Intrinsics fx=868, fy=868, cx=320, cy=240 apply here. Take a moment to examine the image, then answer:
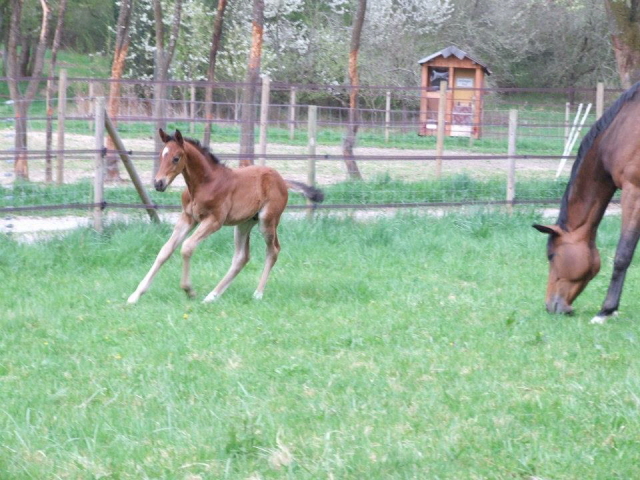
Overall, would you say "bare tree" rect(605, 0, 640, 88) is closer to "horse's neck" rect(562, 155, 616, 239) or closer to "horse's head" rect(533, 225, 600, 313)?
"horse's neck" rect(562, 155, 616, 239)

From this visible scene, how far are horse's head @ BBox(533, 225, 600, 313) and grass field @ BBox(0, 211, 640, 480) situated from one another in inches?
10.0

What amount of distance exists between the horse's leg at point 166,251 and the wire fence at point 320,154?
292 cm

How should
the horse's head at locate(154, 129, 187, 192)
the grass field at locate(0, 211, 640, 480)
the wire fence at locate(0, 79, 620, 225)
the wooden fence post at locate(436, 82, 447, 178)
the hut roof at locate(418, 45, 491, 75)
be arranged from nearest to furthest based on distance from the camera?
the grass field at locate(0, 211, 640, 480) → the horse's head at locate(154, 129, 187, 192) → the wire fence at locate(0, 79, 620, 225) → the wooden fence post at locate(436, 82, 447, 178) → the hut roof at locate(418, 45, 491, 75)

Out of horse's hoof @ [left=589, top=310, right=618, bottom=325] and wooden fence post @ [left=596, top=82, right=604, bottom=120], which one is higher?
wooden fence post @ [left=596, top=82, right=604, bottom=120]

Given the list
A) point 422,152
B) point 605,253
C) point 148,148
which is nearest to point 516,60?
point 422,152

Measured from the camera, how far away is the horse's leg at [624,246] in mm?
7500

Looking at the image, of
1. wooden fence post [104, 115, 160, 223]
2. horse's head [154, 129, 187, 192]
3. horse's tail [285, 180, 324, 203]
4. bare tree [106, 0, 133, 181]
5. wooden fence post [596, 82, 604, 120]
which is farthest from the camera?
bare tree [106, 0, 133, 181]

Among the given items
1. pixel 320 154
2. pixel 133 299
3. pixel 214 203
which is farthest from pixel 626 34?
pixel 133 299

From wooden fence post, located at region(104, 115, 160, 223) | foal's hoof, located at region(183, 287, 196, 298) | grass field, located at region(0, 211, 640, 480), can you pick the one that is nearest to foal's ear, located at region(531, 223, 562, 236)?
grass field, located at region(0, 211, 640, 480)

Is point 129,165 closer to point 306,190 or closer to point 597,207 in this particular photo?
point 306,190

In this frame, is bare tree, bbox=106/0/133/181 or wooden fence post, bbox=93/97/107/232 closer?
wooden fence post, bbox=93/97/107/232

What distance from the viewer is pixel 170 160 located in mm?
7746

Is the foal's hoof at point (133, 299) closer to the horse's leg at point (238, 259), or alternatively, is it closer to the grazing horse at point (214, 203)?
the grazing horse at point (214, 203)

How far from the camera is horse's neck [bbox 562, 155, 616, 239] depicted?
7.87 meters
